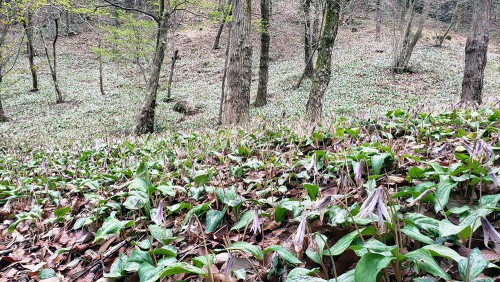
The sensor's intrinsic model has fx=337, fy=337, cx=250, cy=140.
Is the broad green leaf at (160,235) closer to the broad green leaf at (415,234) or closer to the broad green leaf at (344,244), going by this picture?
the broad green leaf at (344,244)

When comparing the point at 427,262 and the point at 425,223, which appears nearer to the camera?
the point at 427,262

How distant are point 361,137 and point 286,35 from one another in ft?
93.1

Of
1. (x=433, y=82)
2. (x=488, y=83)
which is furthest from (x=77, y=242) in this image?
(x=488, y=83)

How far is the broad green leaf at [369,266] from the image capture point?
3.42ft

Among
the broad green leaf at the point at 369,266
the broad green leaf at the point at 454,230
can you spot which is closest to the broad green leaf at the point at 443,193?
the broad green leaf at the point at 454,230

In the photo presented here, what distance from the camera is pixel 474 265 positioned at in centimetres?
111

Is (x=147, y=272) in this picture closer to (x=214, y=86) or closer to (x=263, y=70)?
(x=263, y=70)

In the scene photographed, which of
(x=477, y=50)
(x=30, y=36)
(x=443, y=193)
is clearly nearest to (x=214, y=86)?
(x=30, y=36)

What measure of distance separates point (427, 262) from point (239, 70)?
23.7 ft

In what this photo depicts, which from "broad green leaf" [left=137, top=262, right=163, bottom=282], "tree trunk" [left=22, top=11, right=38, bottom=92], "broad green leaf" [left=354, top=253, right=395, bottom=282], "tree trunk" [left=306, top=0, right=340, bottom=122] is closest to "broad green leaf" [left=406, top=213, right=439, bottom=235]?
"broad green leaf" [left=354, top=253, right=395, bottom=282]

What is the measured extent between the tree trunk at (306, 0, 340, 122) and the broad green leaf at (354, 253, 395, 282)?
5.36 metres

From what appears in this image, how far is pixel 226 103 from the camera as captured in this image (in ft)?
26.6

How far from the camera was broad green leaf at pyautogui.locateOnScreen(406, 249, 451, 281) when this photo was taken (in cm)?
109

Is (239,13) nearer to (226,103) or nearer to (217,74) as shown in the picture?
(226,103)
